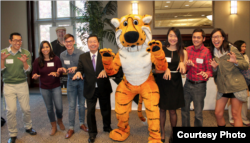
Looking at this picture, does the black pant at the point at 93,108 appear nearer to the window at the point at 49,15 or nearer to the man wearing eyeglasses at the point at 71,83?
the man wearing eyeglasses at the point at 71,83

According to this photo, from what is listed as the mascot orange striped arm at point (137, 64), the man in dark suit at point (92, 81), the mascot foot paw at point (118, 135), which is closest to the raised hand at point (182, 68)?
the mascot orange striped arm at point (137, 64)

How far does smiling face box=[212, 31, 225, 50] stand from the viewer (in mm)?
2031

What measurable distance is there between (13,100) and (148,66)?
6.42 ft

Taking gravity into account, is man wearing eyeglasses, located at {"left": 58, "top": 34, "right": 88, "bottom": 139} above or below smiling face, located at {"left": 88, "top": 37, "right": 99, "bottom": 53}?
below

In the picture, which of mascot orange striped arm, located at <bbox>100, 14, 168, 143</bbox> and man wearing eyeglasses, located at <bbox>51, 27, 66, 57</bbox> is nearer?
mascot orange striped arm, located at <bbox>100, 14, 168, 143</bbox>

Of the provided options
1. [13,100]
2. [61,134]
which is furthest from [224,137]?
[13,100]

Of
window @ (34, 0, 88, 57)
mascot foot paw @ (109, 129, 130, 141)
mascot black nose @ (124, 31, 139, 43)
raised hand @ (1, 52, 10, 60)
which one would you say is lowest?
mascot foot paw @ (109, 129, 130, 141)

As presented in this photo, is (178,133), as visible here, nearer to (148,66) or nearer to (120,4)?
(148,66)

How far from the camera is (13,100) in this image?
2.37 metres

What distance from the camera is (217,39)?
204cm

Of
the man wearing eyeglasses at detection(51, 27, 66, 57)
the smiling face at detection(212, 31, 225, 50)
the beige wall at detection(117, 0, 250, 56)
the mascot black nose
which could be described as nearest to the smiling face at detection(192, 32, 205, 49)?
the smiling face at detection(212, 31, 225, 50)

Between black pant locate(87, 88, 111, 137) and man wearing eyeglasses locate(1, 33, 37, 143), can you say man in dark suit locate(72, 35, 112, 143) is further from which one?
man wearing eyeglasses locate(1, 33, 37, 143)

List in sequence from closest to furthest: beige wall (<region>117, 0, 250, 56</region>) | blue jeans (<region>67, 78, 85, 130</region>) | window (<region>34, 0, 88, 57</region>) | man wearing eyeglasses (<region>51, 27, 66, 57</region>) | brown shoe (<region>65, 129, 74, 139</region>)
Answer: brown shoe (<region>65, 129, 74, 139</region>), blue jeans (<region>67, 78, 85, 130</region>), man wearing eyeglasses (<region>51, 27, 66, 57</region>), beige wall (<region>117, 0, 250, 56</region>), window (<region>34, 0, 88, 57</region>)

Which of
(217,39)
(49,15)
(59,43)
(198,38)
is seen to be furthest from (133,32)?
(49,15)
